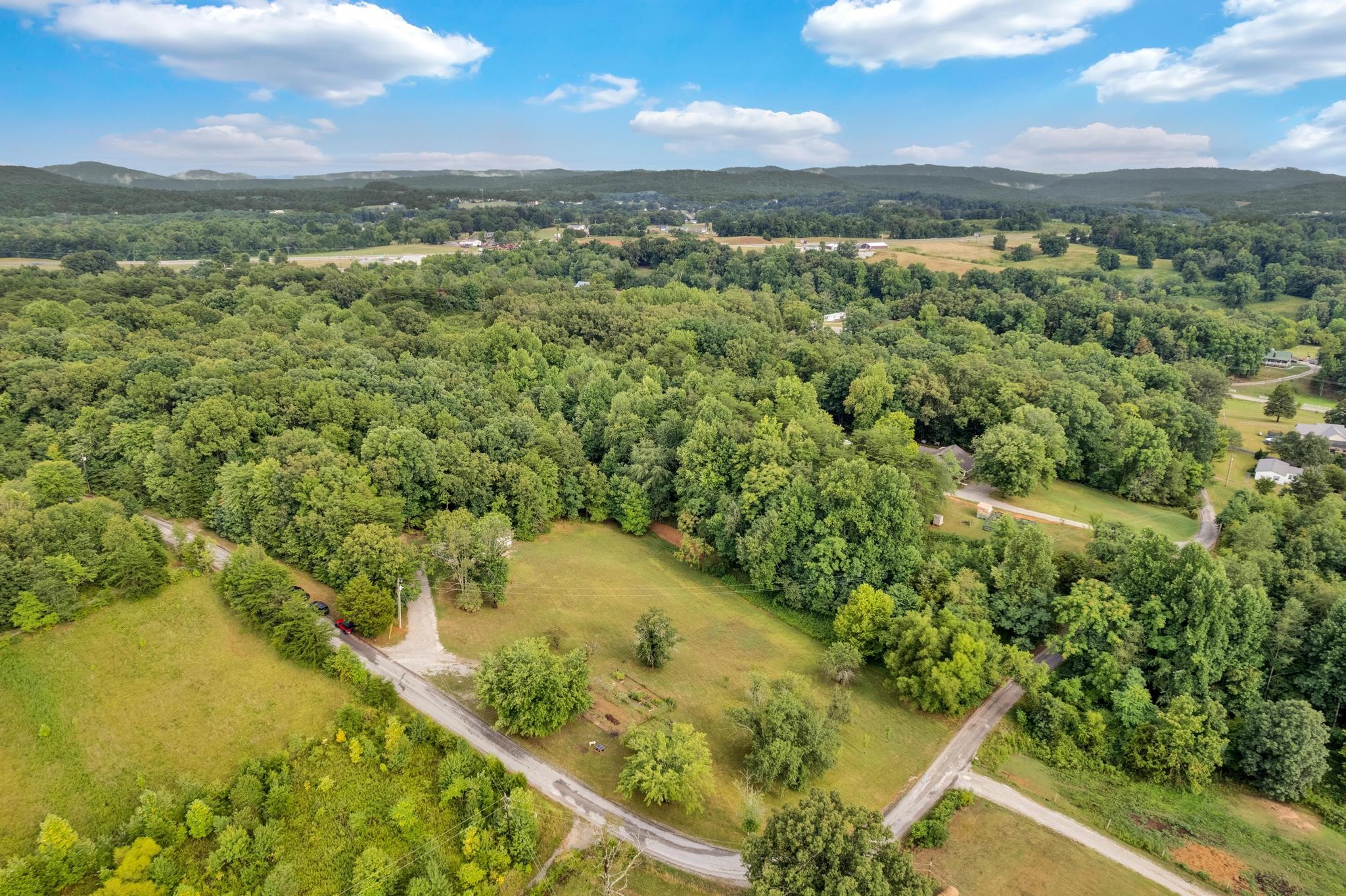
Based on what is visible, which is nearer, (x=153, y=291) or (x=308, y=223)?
(x=153, y=291)

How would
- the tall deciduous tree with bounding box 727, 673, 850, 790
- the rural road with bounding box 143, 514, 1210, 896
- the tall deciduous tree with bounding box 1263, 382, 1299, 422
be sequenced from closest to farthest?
the rural road with bounding box 143, 514, 1210, 896 < the tall deciduous tree with bounding box 727, 673, 850, 790 < the tall deciduous tree with bounding box 1263, 382, 1299, 422

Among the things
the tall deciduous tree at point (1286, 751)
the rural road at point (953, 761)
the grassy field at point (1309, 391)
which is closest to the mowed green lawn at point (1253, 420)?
the grassy field at point (1309, 391)

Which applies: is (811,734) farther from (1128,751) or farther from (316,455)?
(316,455)

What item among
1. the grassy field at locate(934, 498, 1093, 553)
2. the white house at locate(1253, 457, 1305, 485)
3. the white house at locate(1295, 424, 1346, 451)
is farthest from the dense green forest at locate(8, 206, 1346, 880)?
the white house at locate(1295, 424, 1346, 451)

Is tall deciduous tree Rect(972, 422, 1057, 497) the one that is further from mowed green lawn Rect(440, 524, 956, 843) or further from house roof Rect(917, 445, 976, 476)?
mowed green lawn Rect(440, 524, 956, 843)

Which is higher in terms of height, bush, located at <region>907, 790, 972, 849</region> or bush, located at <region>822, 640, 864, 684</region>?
bush, located at <region>822, 640, 864, 684</region>

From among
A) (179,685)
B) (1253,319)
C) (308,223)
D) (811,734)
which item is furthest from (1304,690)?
(308,223)

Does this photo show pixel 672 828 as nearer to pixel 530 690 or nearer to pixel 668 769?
pixel 668 769

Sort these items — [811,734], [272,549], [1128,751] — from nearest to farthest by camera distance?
[811,734] → [1128,751] → [272,549]
